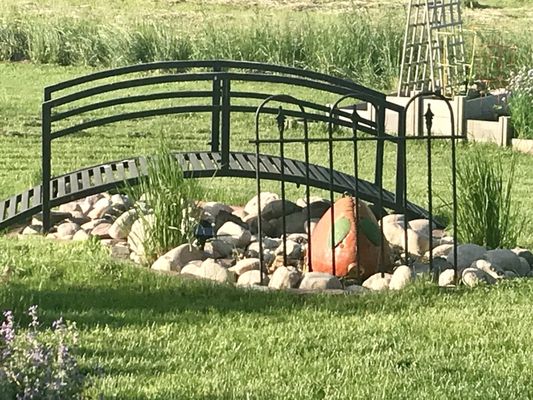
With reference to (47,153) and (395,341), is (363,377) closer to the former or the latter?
(395,341)

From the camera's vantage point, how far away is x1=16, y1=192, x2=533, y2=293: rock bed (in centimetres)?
756

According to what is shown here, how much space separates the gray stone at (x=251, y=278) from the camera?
7648mm

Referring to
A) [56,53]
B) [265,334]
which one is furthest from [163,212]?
[56,53]

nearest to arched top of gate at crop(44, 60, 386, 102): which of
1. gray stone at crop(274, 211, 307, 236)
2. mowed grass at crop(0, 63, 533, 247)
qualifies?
mowed grass at crop(0, 63, 533, 247)

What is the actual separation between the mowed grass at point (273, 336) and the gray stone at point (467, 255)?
1.37ft

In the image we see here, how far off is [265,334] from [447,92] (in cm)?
1064

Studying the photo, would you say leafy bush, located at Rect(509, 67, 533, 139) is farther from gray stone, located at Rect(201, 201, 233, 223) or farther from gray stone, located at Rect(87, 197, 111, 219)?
gray stone, located at Rect(87, 197, 111, 219)

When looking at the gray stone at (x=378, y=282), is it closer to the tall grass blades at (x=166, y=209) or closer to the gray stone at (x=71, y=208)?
the tall grass blades at (x=166, y=209)

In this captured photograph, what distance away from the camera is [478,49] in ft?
66.7

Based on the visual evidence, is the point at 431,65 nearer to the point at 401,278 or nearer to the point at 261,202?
the point at 261,202

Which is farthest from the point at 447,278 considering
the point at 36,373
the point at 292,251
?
the point at 36,373

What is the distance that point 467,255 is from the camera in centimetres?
796

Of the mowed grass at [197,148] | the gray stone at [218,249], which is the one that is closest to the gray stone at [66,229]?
the gray stone at [218,249]

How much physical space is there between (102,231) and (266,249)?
125cm
